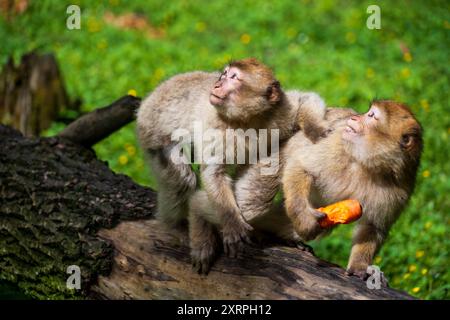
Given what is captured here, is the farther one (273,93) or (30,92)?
(30,92)

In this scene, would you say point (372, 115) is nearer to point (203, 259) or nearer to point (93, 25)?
point (203, 259)

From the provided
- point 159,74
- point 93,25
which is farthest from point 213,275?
point 93,25

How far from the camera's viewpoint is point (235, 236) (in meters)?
4.59

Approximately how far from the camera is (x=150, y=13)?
11.8 m

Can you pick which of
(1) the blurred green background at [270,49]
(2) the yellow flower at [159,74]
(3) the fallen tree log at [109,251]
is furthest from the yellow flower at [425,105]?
(3) the fallen tree log at [109,251]

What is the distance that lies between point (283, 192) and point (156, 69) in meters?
5.62

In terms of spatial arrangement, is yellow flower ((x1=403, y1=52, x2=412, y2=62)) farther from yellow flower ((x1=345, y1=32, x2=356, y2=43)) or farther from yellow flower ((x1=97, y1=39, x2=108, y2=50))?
yellow flower ((x1=97, y1=39, x2=108, y2=50))

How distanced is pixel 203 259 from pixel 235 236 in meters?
0.26

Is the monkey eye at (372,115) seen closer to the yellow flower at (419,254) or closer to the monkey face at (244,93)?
the monkey face at (244,93)

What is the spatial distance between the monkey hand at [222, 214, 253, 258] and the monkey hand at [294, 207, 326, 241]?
0.33 m

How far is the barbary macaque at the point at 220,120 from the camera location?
4.77m

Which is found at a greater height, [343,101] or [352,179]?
[343,101]

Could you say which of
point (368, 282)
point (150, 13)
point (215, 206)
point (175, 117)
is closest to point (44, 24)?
point (150, 13)
